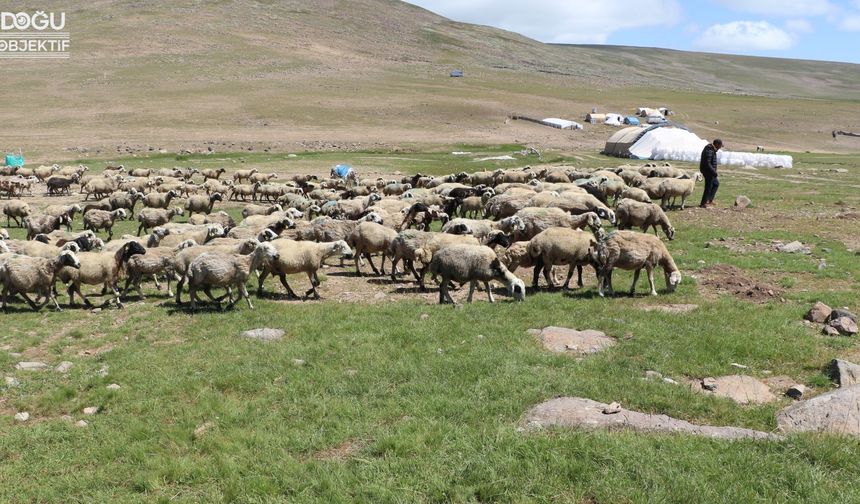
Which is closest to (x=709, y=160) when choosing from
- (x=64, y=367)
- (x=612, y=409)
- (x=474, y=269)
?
(x=474, y=269)

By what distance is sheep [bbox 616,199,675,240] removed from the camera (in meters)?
21.0

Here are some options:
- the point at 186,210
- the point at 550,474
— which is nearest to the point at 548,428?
the point at 550,474

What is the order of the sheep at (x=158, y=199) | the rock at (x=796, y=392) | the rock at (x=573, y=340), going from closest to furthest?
the rock at (x=796, y=392) < the rock at (x=573, y=340) < the sheep at (x=158, y=199)

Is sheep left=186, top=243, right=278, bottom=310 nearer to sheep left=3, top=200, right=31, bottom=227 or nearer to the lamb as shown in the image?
the lamb

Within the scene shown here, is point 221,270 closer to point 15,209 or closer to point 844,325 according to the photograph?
point 844,325

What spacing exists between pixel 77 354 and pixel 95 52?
5136 inches

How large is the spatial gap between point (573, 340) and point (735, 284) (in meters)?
6.44

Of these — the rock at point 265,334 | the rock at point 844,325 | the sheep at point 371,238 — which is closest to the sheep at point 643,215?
the sheep at point 371,238

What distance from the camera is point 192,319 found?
13.6 m

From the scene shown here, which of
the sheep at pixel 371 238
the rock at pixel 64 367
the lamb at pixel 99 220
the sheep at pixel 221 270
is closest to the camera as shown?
the rock at pixel 64 367

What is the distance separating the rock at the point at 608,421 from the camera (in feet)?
25.2

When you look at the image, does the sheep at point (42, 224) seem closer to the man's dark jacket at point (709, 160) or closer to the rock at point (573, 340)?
Result: the rock at point (573, 340)

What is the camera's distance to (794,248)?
62.1 feet

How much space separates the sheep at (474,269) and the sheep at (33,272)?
903 cm
